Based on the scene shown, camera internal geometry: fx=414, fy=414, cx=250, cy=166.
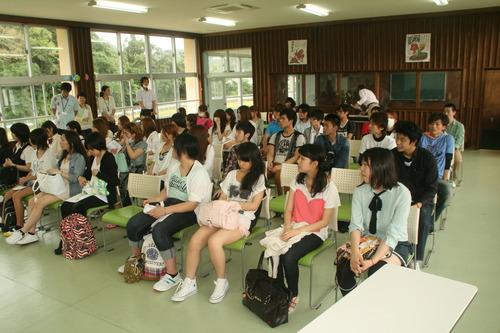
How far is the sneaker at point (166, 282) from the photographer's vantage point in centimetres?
380

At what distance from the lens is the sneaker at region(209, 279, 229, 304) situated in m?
3.56

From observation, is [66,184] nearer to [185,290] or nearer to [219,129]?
[185,290]

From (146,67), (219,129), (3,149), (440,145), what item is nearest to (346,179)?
(440,145)

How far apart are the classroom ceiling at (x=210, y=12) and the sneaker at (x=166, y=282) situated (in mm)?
6028

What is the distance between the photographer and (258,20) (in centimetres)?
1109

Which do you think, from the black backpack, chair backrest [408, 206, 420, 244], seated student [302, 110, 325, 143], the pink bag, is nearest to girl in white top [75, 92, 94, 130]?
the black backpack

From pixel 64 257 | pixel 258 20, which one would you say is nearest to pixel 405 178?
pixel 64 257

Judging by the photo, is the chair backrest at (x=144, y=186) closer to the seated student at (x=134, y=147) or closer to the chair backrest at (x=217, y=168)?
the seated student at (x=134, y=147)

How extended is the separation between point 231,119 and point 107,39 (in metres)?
5.80

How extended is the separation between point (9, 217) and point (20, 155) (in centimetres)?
87

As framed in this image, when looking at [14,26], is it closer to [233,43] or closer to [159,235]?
[233,43]

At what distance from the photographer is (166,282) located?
3.84 m

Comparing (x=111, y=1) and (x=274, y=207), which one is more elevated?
(x=111, y=1)

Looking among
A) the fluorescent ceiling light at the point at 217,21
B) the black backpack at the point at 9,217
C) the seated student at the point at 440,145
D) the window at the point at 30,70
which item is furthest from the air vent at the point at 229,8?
the black backpack at the point at 9,217
